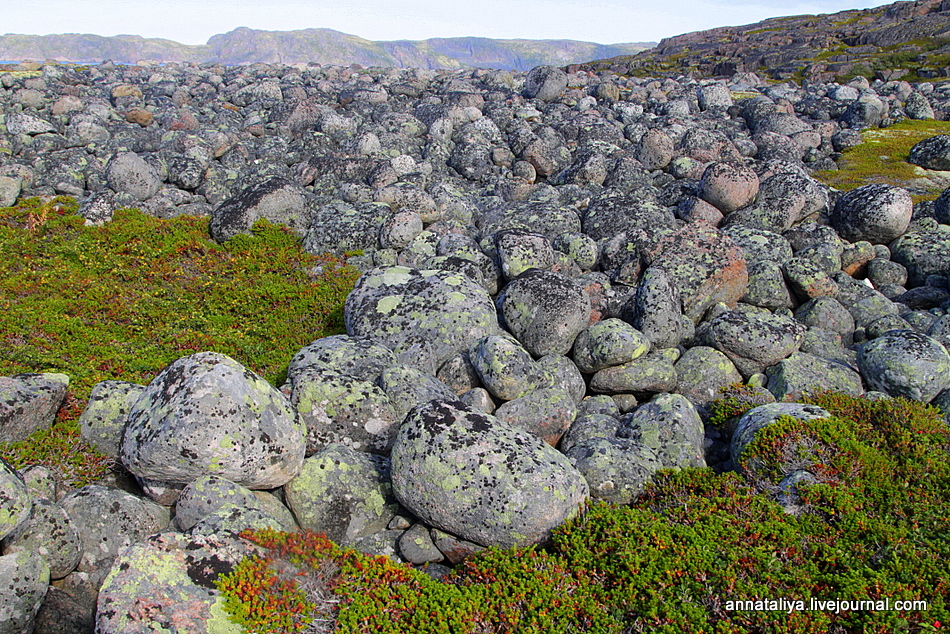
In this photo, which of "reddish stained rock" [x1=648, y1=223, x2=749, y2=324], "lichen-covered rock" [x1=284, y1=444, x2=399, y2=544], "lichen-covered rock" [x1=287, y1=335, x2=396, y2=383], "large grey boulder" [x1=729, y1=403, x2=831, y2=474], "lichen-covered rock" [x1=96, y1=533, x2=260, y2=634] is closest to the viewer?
"lichen-covered rock" [x1=96, y1=533, x2=260, y2=634]

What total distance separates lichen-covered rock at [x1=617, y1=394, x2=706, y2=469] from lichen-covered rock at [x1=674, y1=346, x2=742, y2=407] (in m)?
1.34

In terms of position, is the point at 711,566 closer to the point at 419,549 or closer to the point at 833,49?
the point at 419,549

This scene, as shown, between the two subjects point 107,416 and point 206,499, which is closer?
point 206,499

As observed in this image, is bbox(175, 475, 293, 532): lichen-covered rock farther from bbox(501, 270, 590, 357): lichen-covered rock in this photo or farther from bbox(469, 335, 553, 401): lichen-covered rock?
bbox(501, 270, 590, 357): lichen-covered rock

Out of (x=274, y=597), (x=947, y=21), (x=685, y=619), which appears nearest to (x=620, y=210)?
(x=685, y=619)

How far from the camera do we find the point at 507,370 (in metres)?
11.2

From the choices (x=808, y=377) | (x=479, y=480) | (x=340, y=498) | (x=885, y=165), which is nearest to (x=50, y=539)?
(x=340, y=498)

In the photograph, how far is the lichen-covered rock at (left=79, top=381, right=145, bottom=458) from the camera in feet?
31.0

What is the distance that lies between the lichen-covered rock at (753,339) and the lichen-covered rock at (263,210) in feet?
47.6

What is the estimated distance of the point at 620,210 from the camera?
763 inches

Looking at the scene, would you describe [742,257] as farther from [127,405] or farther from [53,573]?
[53,573]

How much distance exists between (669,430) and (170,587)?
8.10 metres

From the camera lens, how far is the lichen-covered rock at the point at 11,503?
6.86 metres

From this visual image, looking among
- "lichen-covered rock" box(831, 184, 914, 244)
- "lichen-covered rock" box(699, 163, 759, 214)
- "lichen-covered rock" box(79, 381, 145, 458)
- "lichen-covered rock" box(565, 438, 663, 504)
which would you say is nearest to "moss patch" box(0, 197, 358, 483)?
"lichen-covered rock" box(79, 381, 145, 458)
